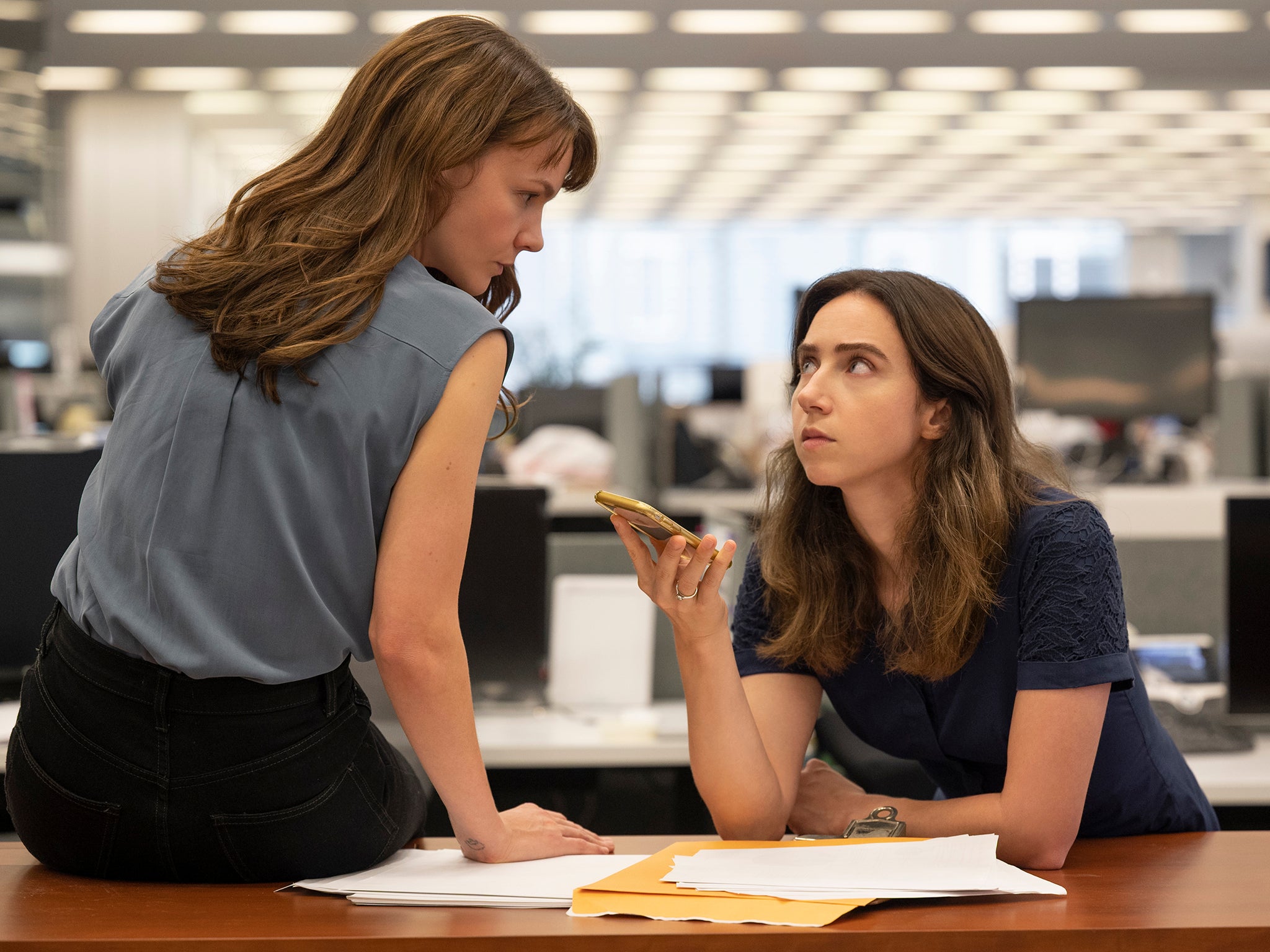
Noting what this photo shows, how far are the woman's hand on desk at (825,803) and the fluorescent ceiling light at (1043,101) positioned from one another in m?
7.47

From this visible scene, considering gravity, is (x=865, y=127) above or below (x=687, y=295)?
above

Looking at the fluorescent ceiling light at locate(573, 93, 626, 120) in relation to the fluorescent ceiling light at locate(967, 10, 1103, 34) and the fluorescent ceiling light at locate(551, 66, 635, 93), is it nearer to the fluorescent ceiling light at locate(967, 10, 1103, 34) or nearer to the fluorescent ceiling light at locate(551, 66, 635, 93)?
the fluorescent ceiling light at locate(551, 66, 635, 93)

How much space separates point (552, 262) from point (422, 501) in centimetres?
1322

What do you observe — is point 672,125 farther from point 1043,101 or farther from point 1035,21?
point 1035,21

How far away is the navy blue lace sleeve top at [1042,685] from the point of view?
1090mm

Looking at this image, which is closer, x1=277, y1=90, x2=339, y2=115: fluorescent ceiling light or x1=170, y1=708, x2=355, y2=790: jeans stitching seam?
x1=170, y1=708, x2=355, y2=790: jeans stitching seam

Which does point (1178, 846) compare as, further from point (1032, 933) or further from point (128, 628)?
point (128, 628)

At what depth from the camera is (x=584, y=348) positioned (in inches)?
446

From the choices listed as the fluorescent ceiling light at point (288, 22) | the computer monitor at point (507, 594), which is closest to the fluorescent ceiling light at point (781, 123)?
the fluorescent ceiling light at point (288, 22)

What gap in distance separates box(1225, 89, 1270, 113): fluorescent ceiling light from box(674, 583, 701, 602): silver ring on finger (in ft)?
27.6

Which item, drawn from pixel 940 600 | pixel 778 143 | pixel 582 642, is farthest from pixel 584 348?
pixel 940 600

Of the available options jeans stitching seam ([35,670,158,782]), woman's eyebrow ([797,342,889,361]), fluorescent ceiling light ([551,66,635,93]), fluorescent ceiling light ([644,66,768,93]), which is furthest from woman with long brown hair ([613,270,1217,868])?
fluorescent ceiling light ([644,66,768,93])

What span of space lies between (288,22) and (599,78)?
1.96 meters

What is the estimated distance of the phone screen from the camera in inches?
38.7
